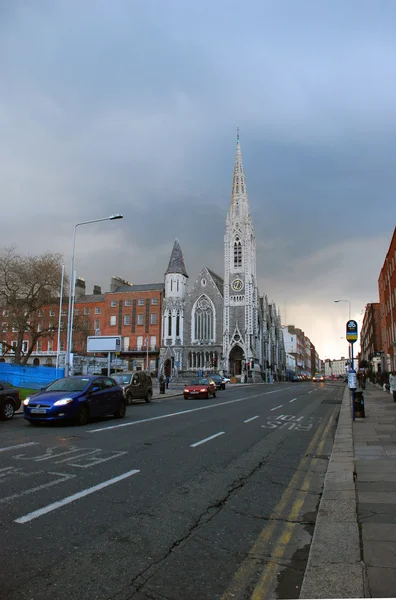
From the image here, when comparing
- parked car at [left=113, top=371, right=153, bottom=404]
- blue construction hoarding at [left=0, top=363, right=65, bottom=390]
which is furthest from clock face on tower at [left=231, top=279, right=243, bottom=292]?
parked car at [left=113, top=371, right=153, bottom=404]

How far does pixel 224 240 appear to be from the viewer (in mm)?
→ 80375

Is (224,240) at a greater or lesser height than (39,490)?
greater

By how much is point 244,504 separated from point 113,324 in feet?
247

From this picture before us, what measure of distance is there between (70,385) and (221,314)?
6303 centimetres

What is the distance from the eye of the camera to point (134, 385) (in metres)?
23.9

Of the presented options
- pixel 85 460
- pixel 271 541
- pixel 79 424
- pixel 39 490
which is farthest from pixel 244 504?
pixel 79 424

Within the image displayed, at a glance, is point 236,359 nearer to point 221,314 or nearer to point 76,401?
point 221,314

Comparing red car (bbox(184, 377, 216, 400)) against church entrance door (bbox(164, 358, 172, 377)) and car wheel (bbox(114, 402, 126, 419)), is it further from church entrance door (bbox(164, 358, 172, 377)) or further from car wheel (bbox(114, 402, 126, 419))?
church entrance door (bbox(164, 358, 172, 377))

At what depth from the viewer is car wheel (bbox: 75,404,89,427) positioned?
43.6 ft

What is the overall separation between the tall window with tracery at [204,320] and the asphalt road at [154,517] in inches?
2590

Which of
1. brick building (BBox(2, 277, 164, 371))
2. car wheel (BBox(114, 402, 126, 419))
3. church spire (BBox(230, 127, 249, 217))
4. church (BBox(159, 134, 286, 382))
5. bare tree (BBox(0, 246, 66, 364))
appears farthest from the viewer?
church spire (BBox(230, 127, 249, 217))

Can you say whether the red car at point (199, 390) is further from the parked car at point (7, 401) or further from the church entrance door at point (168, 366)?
the church entrance door at point (168, 366)

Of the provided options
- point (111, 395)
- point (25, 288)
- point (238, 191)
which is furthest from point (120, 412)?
point (238, 191)

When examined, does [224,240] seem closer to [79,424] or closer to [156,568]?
[79,424]
